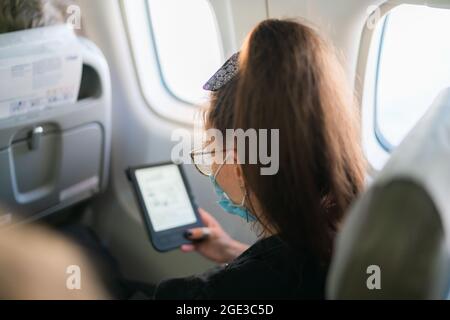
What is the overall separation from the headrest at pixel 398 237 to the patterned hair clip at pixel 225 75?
0.33 meters

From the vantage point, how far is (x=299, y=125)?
0.80 m

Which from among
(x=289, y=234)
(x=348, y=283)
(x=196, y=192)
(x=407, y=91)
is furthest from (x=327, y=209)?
(x=196, y=192)

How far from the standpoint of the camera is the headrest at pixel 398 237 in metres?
0.63

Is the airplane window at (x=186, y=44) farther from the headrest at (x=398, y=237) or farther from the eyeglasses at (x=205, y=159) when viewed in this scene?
the headrest at (x=398, y=237)

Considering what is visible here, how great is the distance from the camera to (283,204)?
0.85m

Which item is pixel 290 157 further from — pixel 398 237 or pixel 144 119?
pixel 144 119

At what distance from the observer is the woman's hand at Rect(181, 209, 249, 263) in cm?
150

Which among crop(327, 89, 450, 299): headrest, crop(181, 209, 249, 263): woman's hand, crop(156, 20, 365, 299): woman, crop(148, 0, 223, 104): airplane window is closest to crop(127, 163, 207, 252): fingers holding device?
crop(181, 209, 249, 263): woman's hand

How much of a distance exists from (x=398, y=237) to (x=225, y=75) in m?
0.43

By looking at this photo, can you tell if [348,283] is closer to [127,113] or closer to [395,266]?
[395,266]

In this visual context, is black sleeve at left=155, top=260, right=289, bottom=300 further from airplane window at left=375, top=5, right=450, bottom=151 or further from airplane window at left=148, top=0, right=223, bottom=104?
airplane window at left=148, top=0, right=223, bottom=104

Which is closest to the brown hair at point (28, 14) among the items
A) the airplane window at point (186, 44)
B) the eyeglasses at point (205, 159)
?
the airplane window at point (186, 44)

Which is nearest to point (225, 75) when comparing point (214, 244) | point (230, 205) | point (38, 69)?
point (230, 205)

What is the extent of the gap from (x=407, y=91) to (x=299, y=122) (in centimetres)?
63
